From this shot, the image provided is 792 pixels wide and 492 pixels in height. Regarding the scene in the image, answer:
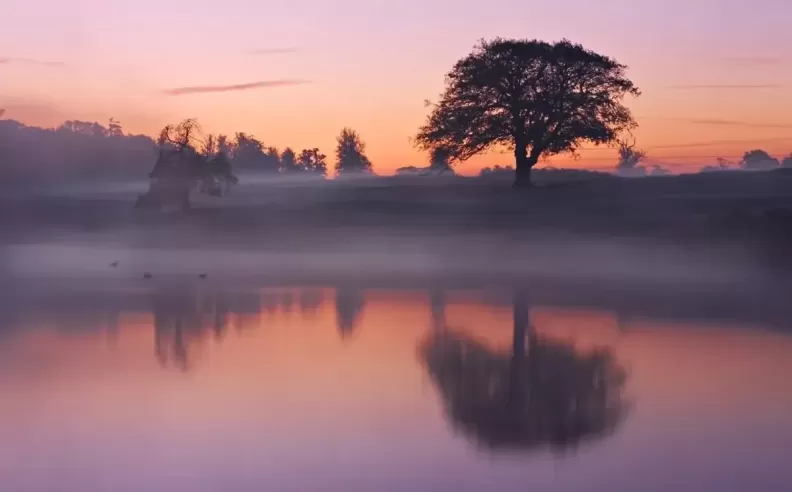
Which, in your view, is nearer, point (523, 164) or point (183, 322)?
point (183, 322)

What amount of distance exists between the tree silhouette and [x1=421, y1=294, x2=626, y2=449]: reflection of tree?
5509 centimetres

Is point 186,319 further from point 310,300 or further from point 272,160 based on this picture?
point 272,160

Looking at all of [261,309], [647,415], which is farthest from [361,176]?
[647,415]

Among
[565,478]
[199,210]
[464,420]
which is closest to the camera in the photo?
[565,478]

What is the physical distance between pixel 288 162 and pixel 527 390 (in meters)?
61.9

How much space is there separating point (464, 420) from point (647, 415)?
235cm

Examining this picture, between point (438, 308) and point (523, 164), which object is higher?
point (523, 164)

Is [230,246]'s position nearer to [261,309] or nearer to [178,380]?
[261,309]

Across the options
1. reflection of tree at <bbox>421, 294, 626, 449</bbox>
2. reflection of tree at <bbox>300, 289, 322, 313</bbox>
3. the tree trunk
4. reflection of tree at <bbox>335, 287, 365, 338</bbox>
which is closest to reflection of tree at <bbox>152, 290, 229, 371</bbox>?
reflection of tree at <bbox>300, 289, 322, 313</bbox>

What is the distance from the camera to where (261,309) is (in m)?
19.7

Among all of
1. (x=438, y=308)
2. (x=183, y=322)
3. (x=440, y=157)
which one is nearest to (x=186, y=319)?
(x=183, y=322)

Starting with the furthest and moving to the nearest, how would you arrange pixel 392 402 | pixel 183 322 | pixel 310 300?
pixel 310 300, pixel 183 322, pixel 392 402

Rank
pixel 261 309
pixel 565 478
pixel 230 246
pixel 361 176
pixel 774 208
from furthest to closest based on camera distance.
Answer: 1. pixel 361 176
2. pixel 230 246
3. pixel 774 208
4. pixel 261 309
5. pixel 565 478

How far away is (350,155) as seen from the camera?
230ft
